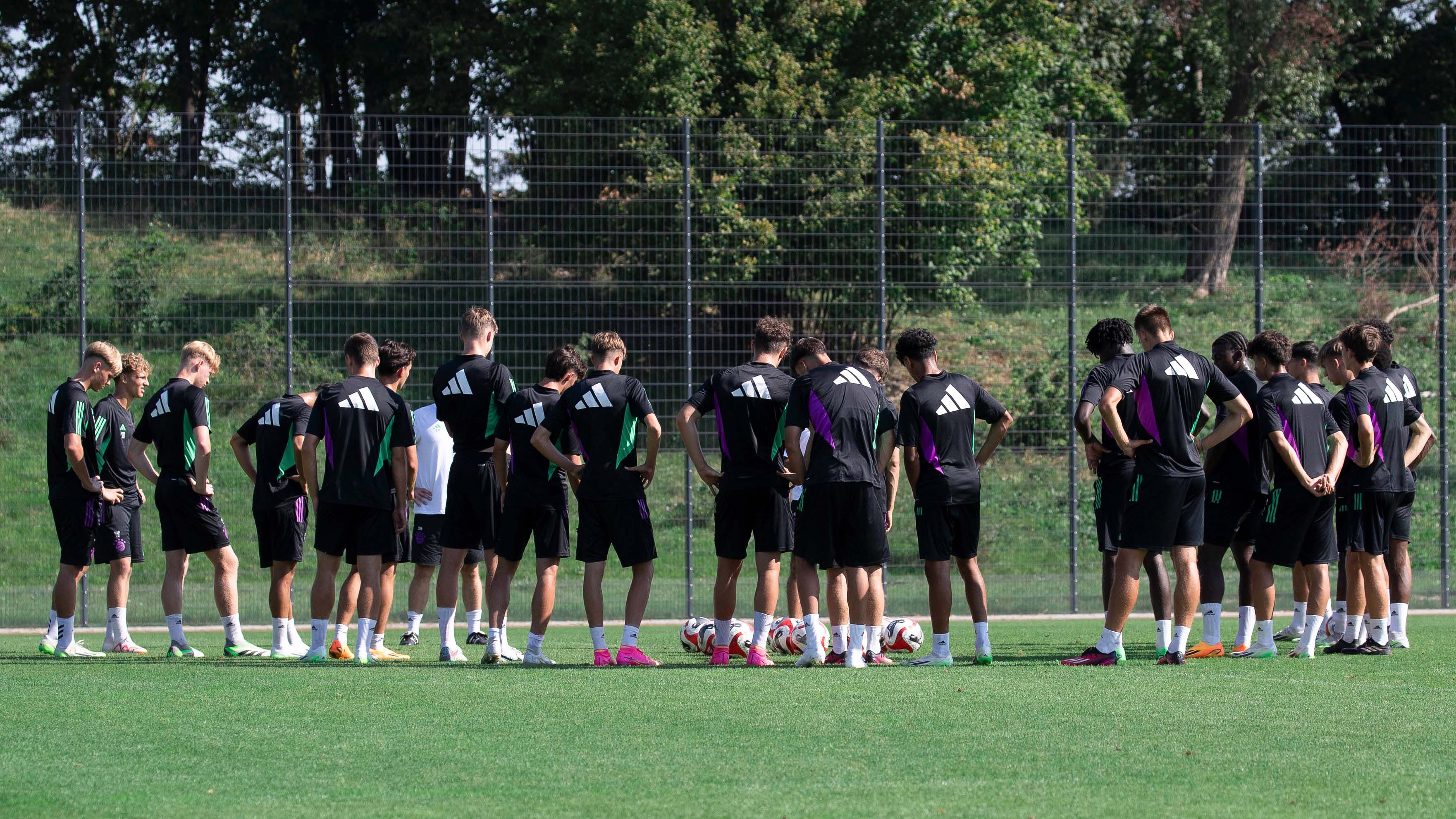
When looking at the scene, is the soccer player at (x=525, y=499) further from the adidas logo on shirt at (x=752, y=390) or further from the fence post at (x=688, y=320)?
the fence post at (x=688, y=320)

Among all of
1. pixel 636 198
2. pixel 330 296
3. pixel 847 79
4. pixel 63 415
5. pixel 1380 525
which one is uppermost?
pixel 847 79

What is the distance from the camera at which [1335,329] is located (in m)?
17.9

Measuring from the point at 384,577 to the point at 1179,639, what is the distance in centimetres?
507

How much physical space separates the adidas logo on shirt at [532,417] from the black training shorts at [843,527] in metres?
1.83

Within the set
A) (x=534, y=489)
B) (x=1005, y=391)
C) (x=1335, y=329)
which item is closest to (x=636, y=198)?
(x=1005, y=391)

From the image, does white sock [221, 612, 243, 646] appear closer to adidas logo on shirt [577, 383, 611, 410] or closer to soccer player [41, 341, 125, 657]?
soccer player [41, 341, 125, 657]

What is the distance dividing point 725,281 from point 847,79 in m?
10.7

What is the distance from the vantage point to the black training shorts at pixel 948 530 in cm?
882

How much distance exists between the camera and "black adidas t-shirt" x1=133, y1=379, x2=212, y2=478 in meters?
9.73

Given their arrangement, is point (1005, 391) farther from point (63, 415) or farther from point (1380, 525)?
point (63, 415)

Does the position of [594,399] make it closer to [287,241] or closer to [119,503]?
[119,503]

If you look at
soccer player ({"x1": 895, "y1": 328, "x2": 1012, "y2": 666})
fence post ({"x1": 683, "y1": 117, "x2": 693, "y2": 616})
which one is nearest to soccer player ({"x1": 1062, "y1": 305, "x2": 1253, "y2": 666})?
soccer player ({"x1": 895, "y1": 328, "x2": 1012, "y2": 666})

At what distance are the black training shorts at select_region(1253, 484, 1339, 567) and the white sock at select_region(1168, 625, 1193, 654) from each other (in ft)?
3.48

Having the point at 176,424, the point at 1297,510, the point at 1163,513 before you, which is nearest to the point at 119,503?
the point at 176,424
